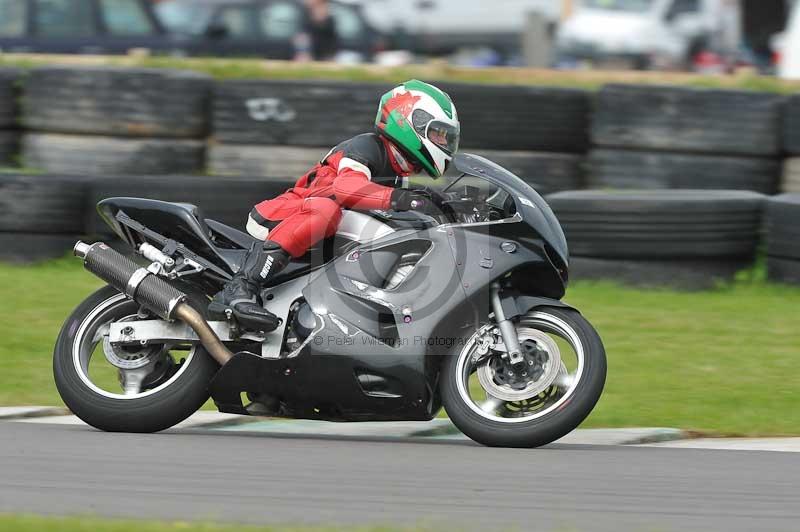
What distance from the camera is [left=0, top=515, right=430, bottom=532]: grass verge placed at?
411cm

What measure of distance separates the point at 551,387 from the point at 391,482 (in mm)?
941

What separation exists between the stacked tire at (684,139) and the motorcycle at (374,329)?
492 cm

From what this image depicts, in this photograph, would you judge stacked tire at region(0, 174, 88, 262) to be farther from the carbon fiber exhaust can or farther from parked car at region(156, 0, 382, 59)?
parked car at region(156, 0, 382, 59)

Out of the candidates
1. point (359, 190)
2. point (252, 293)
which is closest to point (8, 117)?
point (252, 293)

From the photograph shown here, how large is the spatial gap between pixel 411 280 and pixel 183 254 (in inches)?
38.0

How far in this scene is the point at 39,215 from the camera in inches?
379

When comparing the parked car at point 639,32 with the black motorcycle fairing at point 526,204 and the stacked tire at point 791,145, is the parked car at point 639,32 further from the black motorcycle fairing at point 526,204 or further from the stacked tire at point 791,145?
the black motorcycle fairing at point 526,204

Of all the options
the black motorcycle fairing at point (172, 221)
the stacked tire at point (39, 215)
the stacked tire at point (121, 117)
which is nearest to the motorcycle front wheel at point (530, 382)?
the black motorcycle fairing at point (172, 221)

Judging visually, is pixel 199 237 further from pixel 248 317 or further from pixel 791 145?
pixel 791 145

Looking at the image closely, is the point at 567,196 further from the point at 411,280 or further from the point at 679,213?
the point at 411,280

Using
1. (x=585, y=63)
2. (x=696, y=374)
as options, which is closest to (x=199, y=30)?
(x=585, y=63)

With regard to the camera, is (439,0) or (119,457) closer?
(119,457)

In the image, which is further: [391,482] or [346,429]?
[346,429]

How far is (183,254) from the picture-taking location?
5852mm
